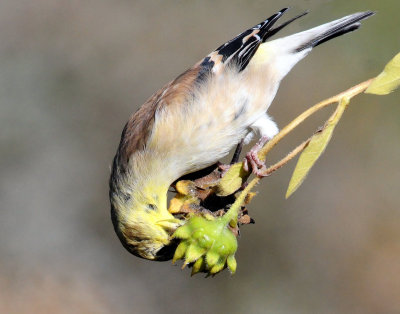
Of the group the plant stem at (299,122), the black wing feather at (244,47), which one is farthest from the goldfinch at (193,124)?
the plant stem at (299,122)

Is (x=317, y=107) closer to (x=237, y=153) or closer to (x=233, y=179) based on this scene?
(x=233, y=179)

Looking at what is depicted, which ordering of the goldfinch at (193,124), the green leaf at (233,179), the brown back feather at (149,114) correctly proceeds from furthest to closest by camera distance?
1. the brown back feather at (149,114)
2. the goldfinch at (193,124)
3. the green leaf at (233,179)

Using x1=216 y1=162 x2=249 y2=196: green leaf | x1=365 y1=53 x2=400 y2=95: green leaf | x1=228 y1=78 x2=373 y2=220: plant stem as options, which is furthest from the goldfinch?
x1=365 y1=53 x2=400 y2=95: green leaf

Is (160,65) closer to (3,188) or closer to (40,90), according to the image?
(40,90)

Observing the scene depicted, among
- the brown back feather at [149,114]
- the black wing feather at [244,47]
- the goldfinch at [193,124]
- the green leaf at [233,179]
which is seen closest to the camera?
the green leaf at [233,179]

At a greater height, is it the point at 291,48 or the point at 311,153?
the point at 311,153

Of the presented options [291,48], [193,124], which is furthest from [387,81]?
[291,48]

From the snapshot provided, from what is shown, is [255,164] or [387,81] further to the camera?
[255,164]

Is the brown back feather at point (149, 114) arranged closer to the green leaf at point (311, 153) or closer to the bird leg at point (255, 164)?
the bird leg at point (255, 164)
